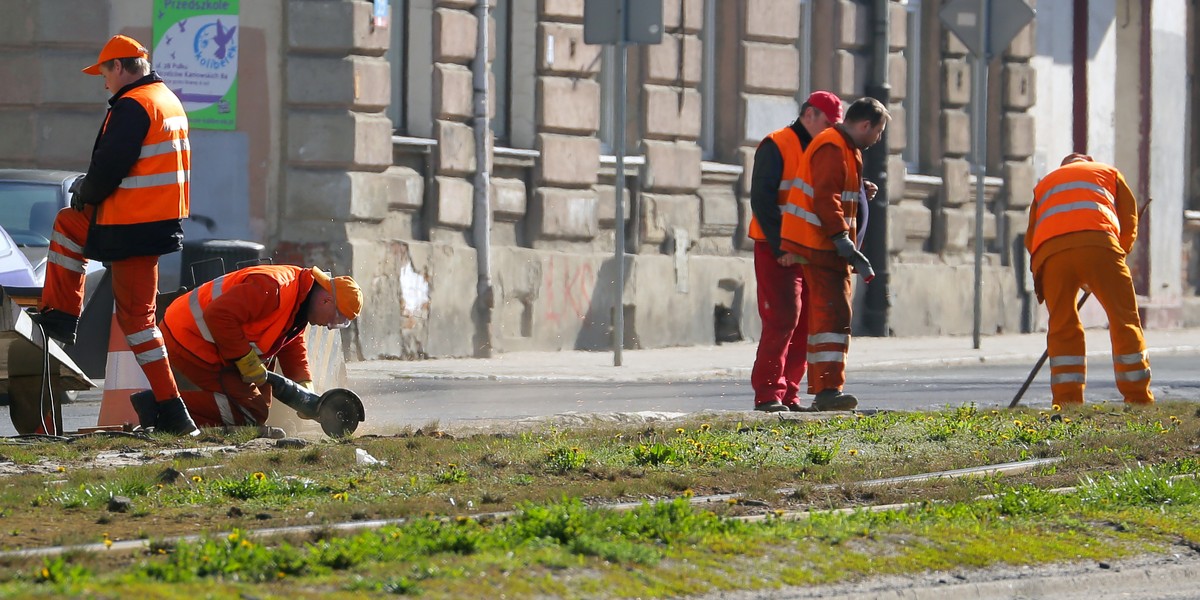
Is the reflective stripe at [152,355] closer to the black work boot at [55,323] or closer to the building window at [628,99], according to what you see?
the black work boot at [55,323]

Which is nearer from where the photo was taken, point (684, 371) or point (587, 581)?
point (587, 581)

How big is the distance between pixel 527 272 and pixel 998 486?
10176mm

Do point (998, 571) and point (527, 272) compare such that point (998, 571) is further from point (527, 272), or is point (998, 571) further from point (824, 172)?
point (527, 272)

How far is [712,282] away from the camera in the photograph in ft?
62.6

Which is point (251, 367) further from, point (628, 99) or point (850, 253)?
point (628, 99)

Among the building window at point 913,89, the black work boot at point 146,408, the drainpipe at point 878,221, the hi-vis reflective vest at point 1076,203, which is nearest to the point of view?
the black work boot at point 146,408

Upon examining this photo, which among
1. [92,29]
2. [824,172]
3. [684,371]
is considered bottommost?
[684,371]

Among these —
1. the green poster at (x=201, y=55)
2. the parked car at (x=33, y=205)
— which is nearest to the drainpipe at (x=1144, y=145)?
the green poster at (x=201, y=55)

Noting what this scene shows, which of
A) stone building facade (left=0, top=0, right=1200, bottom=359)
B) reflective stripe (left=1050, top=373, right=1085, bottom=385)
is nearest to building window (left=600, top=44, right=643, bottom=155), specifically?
stone building facade (left=0, top=0, right=1200, bottom=359)

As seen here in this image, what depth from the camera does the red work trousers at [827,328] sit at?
1097 cm

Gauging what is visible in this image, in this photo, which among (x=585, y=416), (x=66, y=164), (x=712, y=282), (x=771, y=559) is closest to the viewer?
(x=771, y=559)

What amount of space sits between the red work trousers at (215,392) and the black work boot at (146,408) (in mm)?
365

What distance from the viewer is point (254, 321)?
902cm

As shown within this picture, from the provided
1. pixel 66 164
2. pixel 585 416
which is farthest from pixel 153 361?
pixel 66 164
